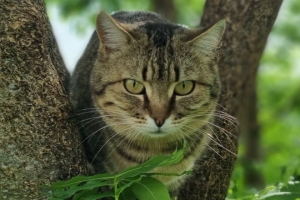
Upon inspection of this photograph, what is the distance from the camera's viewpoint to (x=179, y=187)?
3.74m

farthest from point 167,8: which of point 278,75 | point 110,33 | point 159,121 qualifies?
point 159,121

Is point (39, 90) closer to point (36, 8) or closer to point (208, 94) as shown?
point (36, 8)

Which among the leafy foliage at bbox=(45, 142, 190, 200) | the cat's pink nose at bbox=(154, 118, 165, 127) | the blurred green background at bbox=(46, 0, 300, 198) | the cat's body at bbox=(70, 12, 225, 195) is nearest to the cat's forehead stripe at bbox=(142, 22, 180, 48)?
the cat's body at bbox=(70, 12, 225, 195)

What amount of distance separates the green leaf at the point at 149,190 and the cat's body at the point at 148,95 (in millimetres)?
755

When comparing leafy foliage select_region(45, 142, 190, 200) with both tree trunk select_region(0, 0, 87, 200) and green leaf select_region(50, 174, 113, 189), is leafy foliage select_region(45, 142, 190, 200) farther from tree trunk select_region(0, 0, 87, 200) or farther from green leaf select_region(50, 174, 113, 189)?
tree trunk select_region(0, 0, 87, 200)

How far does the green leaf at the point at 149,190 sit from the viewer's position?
246 centimetres

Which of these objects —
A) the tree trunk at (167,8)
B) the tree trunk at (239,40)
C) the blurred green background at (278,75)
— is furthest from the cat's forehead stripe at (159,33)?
the blurred green background at (278,75)

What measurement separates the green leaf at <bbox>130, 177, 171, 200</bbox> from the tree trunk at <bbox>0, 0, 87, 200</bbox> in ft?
1.54

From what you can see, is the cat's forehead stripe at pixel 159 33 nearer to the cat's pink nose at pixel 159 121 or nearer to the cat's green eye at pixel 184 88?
the cat's green eye at pixel 184 88

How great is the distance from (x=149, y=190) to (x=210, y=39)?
1311mm

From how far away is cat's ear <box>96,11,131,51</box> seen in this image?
3.30m

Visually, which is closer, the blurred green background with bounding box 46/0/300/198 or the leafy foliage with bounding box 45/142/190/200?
the leafy foliage with bounding box 45/142/190/200

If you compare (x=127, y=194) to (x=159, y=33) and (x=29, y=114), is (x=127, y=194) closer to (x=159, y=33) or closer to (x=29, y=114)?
(x=29, y=114)

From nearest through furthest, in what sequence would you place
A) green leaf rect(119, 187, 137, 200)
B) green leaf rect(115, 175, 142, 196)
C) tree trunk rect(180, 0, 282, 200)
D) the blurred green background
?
1. green leaf rect(115, 175, 142, 196)
2. green leaf rect(119, 187, 137, 200)
3. tree trunk rect(180, 0, 282, 200)
4. the blurred green background
